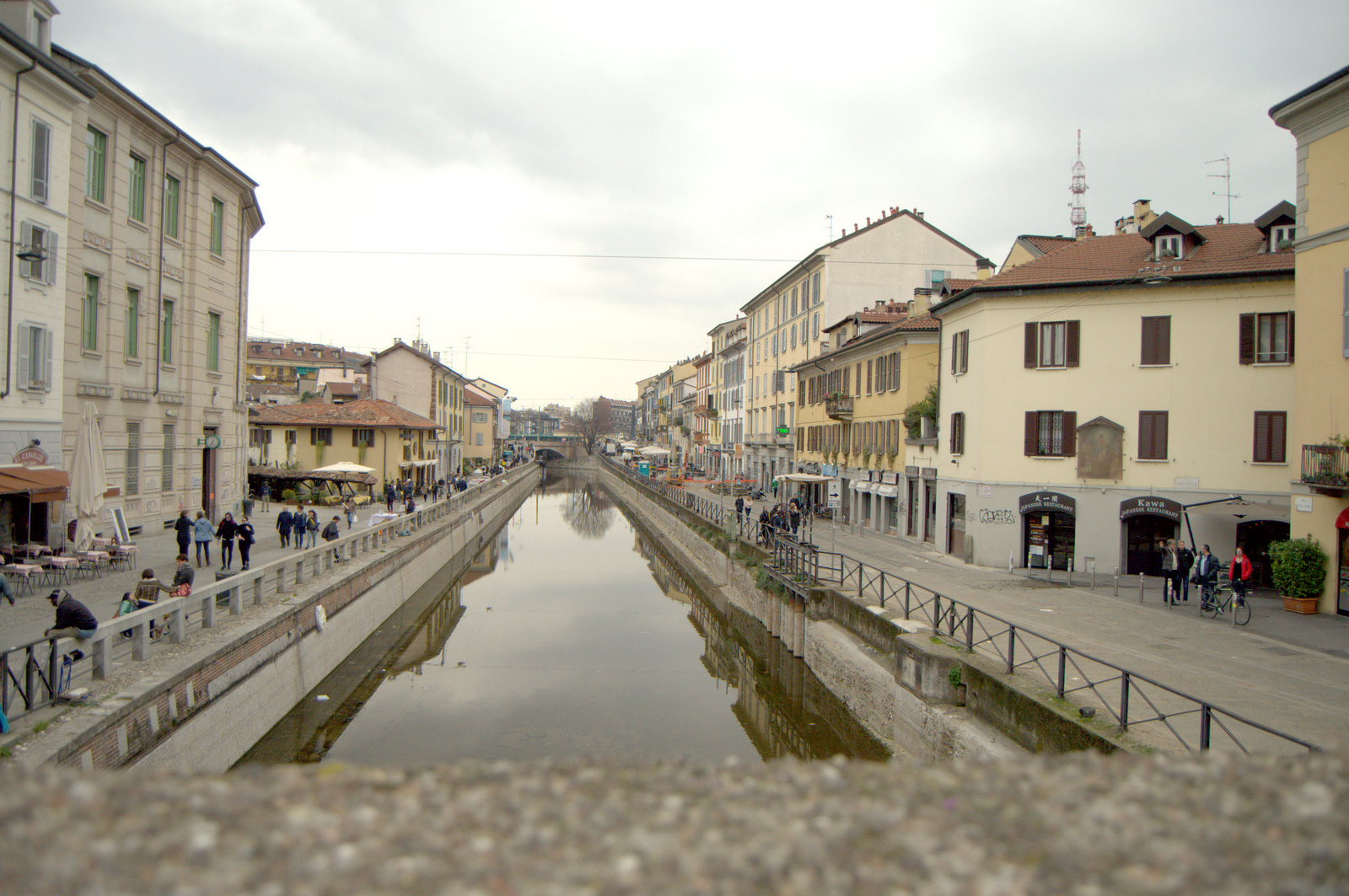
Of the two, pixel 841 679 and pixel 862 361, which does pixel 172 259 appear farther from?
pixel 862 361

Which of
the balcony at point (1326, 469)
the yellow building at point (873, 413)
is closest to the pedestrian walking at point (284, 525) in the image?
the yellow building at point (873, 413)

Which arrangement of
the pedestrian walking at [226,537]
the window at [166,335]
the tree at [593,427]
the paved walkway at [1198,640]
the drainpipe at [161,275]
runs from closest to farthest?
the paved walkway at [1198,640], the pedestrian walking at [226,537], the drainpipe at [161,275], the window at [166,335], the tree at [593,427]

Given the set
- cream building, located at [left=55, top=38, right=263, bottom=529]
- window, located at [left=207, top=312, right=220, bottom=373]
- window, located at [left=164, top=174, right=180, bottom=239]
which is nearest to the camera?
cream building, located at [left=55, top=38, right=263, bottom=529]

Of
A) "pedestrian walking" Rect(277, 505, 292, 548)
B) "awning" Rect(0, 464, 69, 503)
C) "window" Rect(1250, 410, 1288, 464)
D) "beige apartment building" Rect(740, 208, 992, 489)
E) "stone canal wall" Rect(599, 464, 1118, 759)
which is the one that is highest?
"beige apartment building" Rect(740, 208, 992, 489)

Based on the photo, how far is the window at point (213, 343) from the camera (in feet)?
76.6

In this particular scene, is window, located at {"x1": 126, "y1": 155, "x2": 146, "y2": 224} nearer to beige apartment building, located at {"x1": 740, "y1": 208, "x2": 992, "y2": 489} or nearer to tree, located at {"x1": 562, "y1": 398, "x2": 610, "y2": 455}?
beige apartment building, located at {"x1": 740, "y1": 208, "x2": 992, "y2": 489}

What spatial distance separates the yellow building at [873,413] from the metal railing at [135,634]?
19.9 m

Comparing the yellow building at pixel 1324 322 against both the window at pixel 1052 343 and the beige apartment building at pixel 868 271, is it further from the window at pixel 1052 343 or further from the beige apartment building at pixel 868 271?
the beige apartment building at pixel 868 271

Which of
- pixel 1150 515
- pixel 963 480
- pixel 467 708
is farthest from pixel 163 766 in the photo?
pixel 1150 515

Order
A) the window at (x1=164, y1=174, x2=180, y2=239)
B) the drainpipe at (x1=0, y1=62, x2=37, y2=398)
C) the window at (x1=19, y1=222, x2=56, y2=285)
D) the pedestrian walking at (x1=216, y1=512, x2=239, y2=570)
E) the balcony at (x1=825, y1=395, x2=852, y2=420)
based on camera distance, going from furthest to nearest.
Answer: the balcony at (x1=825, y1=395, x2=852, y2=420), the window at (x1=164, y1=174, x2=180, y2=239), the pedestrian walking at (x1=216, y1=512, x2=239, y2=570), the window at (x1=19, y1=222, x2=56, y2=285), the drainpipe at (x1=0, y1=62, x2=37, y2=398)

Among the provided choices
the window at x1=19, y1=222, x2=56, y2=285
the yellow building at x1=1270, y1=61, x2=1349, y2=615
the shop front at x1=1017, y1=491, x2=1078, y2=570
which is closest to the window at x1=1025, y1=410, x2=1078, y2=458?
the shop front at x1=1017, y1=491, x2=1078, y2=570

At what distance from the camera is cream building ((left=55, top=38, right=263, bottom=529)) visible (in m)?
17.5

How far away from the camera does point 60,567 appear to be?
14508 millimetres

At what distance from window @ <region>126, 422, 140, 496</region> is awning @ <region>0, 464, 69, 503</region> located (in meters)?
3.88
